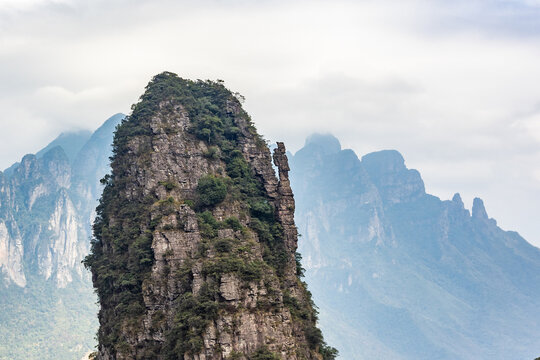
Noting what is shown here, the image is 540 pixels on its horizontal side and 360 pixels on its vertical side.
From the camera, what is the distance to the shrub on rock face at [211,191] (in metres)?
84.3

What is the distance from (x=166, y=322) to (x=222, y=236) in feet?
36.2

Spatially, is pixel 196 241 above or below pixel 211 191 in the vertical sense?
below

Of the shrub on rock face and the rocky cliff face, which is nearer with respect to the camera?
the rocky cliff face

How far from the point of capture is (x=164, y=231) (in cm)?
7862

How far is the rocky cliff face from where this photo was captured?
71625 mm

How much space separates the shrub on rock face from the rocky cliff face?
13cm

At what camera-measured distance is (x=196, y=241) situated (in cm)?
7831

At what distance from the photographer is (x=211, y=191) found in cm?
8475

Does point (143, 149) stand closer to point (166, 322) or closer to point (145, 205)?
point (145, 205)

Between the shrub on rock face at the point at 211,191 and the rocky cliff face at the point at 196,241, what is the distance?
0.13m

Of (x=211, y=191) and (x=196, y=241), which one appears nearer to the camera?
(x=196, y=241)

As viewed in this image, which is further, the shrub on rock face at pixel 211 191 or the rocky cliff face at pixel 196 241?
the shrub on rock face at pixel 211 191

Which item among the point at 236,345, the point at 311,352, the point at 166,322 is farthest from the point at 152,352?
the point at 311,352

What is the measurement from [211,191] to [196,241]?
8.28m
